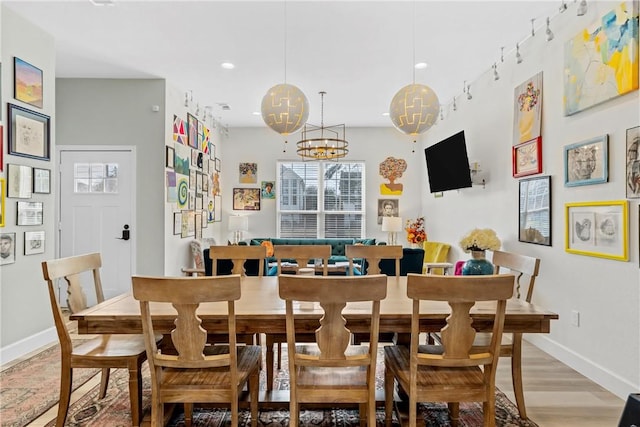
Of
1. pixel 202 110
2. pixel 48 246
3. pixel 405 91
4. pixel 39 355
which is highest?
pixel 202 110

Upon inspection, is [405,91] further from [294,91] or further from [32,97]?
[32,97]

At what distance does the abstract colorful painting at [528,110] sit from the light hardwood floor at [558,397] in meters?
1.98

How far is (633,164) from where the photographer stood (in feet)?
7.76

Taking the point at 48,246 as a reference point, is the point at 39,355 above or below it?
below

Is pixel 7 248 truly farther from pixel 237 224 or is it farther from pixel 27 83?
pixel 237 224

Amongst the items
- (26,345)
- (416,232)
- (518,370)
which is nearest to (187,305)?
(518,370)

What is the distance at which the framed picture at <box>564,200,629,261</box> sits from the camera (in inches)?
96.9

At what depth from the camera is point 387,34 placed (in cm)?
345

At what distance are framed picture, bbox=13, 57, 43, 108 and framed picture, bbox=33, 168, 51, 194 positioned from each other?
1.92ft

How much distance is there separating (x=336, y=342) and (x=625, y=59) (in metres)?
2.53

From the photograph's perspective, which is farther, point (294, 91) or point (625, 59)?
point (294, 91)

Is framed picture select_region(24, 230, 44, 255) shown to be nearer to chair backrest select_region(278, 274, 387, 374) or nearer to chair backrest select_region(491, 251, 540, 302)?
chair backrest select_region(278, 274, 387, 374)

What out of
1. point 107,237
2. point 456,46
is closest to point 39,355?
point 107,237

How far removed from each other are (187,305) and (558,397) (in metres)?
2.42
